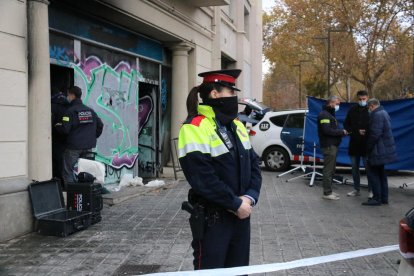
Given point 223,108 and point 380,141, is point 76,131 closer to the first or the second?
point 223,108

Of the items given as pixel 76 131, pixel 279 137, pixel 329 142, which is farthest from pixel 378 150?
pixel 279 137

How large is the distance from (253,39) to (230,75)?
2106 cm

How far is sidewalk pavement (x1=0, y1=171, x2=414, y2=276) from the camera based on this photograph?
5109 mm

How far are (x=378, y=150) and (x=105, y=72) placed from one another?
5256mm

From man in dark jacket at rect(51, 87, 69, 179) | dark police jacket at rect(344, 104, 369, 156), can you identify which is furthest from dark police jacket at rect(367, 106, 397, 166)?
man in dark jacket at rect(51, 87, 69, 179)

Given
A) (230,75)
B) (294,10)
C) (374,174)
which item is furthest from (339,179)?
(294,10)

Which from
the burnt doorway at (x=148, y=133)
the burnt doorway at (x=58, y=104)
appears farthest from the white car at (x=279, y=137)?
the burnt doorway at (x=58, y=104)

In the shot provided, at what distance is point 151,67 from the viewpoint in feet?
39.1

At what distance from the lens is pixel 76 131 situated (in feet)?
25.9

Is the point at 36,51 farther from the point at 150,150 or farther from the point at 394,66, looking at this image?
the point at 394,66

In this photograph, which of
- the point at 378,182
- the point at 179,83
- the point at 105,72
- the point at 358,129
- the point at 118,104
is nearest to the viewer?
the point at 378,182

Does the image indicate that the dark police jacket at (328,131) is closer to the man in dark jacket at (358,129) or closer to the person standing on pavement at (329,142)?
the person standing on pavement at (329,142)

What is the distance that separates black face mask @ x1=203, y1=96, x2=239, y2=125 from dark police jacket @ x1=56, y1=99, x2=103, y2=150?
4693mm

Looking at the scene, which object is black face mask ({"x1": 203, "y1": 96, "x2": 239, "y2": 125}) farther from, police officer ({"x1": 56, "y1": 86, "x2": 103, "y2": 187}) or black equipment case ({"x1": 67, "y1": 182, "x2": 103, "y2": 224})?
police officer ({"x1": 56, "y1": 86, "x2": 103, "y2": 187})
